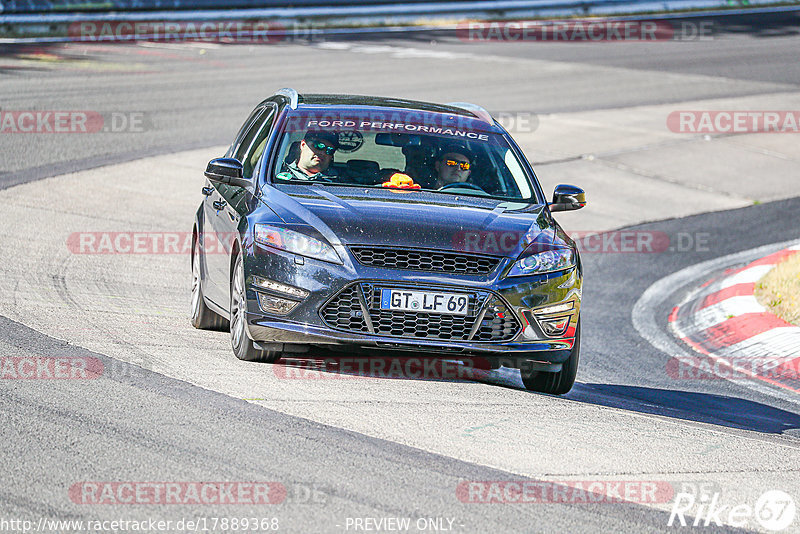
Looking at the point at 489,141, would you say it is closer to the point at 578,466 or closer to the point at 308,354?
the point at 308,354

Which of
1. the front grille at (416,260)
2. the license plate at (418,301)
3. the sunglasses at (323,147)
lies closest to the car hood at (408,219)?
the front grille at (416,260)

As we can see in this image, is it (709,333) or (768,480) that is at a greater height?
(768,480)

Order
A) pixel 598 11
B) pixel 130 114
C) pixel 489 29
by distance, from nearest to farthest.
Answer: pixel 130 114 → pixel 489 29 → pixel 598 11

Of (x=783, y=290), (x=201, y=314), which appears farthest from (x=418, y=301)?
(x=783, y=290)

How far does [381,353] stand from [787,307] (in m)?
4.32

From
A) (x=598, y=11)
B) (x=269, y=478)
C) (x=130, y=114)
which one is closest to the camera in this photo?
(x=269, y=478)

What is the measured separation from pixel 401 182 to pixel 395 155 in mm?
285

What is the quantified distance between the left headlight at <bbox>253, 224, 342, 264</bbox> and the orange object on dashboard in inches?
41.3

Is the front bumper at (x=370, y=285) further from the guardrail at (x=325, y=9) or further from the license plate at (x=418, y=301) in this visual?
the guardrail at (x=325, y=9)

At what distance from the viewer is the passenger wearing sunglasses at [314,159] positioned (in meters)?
7.80

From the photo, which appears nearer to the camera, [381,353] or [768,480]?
[768,480]

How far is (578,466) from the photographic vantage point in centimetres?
559

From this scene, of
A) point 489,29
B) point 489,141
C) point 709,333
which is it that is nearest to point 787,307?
point 709,333

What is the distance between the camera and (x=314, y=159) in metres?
7.90
